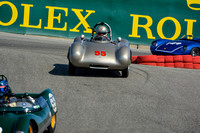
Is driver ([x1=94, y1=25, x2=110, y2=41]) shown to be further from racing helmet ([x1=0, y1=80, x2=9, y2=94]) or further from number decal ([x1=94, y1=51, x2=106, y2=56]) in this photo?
racing helmet ([x1=0, y1=80, x2=9, y2=94])

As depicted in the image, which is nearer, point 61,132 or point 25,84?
point 61,132

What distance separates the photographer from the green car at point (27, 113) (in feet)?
11.3

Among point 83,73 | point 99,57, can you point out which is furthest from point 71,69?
point 99,57

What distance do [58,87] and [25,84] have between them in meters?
0.64

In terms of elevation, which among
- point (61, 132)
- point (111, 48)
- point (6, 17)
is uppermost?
point (6, 17)

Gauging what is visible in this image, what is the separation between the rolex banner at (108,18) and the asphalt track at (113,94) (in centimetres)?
605

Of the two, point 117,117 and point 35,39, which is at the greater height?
point 35,39

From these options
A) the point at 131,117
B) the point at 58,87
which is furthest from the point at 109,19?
the point at 131,117

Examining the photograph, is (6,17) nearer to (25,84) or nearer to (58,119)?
(25,84)

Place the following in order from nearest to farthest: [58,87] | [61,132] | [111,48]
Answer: [61,132] < [58,87] < [111,48]

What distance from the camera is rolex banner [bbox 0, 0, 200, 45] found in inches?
638

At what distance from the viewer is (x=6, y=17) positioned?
1627 centimetres

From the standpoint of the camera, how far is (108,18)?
1634cm

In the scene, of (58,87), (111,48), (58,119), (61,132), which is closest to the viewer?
(61,132)
